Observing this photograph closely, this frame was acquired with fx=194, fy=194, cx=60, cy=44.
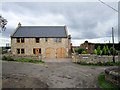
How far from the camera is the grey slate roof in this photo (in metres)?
40.1

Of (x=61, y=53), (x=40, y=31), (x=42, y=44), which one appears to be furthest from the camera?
(x=40, y=31)

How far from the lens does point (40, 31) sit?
1651 inches

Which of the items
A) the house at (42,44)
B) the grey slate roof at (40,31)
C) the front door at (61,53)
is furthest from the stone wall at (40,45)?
the grey slate roof at (40,31)

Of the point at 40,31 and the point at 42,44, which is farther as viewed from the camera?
the point at 40,31

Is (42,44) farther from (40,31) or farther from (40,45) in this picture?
(40,31)

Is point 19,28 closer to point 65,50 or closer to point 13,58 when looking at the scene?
point 65,50

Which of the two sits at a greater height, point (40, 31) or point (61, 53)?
point (40, 31)

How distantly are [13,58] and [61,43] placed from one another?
13.3 metres

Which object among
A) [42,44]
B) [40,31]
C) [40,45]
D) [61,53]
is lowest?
[61,53]

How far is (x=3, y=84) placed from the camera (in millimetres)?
10578

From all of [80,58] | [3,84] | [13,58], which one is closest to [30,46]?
[13,58]

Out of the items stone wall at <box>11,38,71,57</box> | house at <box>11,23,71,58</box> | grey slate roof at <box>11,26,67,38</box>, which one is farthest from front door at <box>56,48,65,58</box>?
grey slate roof at <box>11,26,67,38</box>

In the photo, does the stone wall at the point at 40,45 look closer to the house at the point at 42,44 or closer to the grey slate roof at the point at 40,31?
the house at the point at 42,44

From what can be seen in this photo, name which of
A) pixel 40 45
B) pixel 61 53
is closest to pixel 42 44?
pixel 40 45
